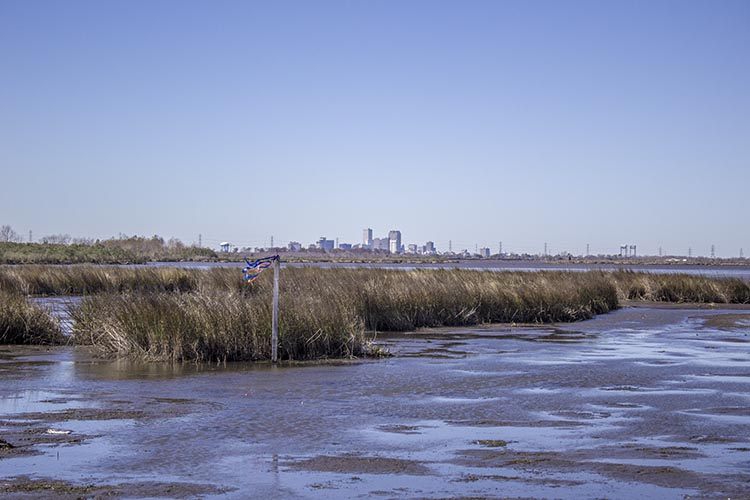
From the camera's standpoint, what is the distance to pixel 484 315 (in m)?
30.5

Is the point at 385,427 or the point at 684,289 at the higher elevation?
the point at 684,289

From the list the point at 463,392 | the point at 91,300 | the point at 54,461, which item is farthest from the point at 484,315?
the point at 54,461

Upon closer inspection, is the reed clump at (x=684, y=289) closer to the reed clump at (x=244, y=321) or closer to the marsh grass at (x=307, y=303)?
the marsh grass at (x=307, y=303)

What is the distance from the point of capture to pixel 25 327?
70.8 feet

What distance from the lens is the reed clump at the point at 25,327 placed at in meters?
21.5

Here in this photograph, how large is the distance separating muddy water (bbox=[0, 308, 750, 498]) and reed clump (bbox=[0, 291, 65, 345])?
114 cm

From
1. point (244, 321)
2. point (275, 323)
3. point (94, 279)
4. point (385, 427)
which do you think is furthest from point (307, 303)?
point (94, 279)

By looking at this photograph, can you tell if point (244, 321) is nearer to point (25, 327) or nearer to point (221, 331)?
point (221, 331)

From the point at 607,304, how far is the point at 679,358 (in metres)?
16.9

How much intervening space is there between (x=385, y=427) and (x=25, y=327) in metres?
12.2

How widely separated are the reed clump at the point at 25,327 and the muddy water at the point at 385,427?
3.75ft

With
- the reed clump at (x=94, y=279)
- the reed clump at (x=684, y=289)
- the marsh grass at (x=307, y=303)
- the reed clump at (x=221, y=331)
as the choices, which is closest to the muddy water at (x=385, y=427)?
the reed clump at (x=221, y=331)

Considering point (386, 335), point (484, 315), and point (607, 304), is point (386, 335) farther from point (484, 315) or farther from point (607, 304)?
point (607, 304)

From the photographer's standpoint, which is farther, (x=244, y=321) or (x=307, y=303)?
(x=307, y=303)
